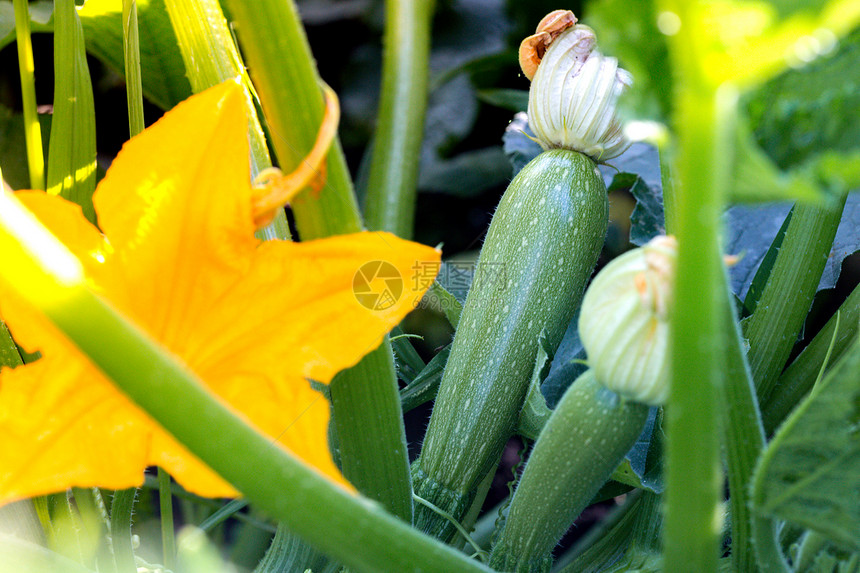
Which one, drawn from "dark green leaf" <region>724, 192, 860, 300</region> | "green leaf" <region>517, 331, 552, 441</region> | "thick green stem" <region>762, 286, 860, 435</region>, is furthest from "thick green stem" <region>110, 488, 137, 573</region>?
"dark green leaf" <region>724, 192, 860, 300</region>

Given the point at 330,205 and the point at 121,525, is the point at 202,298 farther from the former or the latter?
the point at 121,525

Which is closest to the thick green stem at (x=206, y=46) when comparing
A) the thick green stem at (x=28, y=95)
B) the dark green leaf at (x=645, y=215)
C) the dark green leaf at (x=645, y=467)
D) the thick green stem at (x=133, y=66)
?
the thick green stem at (x=133, y=66)

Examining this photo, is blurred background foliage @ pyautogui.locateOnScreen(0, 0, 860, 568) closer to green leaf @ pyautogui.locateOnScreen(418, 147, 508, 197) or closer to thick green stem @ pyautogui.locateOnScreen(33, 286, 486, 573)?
green leaf @ pyautogui.locateOnScreen(418, 147, 508, 197)

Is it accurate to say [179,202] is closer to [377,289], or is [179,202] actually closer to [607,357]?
[377,289]

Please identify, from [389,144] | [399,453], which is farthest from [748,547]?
[389,144]

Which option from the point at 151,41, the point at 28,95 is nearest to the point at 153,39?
the point at 151,41

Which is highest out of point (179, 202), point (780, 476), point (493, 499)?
point (179, 202)
